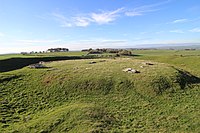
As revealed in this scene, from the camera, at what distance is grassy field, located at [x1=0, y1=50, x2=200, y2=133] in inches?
1129

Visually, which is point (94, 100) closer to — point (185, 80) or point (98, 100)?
point (98, 100)

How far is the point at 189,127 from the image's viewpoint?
28.1 m

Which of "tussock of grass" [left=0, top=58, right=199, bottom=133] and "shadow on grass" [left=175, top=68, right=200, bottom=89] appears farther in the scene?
"shadow on grass" [left=175, top=68, right=200, bottom=89]

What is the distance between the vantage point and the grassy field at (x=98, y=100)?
2867 cm

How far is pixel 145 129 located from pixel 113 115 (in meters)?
5.21

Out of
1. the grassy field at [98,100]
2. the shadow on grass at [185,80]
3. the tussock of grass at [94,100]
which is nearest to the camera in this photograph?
the grassy field at [98,100]

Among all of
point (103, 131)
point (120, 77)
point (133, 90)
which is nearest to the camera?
point (103, 131)

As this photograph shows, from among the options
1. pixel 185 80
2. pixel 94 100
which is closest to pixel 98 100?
pixel 94 100

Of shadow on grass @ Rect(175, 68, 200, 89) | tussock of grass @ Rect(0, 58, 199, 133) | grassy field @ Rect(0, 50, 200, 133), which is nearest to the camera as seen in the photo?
grassy field @ Rect(0, 50, 200, 133)

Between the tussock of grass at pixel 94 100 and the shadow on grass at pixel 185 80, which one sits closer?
the tussock of grass at pixel 94 100

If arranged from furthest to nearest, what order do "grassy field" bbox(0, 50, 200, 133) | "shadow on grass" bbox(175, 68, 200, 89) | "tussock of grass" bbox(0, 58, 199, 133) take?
"shadow on grass" bbox(175, 68, 200, 89), "tussock of grass" bbox(0, 58, 199, 133), "grassy field" bbox(0, 50, 200, 133)

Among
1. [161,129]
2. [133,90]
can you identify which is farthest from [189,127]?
[133,90]

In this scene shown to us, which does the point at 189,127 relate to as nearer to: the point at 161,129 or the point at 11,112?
the point at 161,129

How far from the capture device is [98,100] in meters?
36.6
